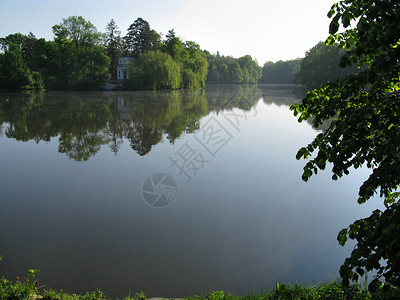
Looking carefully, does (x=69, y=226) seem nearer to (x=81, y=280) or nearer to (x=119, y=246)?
(x=119, y=246)

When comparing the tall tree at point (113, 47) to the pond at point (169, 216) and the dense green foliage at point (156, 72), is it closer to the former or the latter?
the dense green foliage at point (156, 72)

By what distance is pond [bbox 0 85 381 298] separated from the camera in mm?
4859

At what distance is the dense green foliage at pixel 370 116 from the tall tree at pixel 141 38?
7432cm

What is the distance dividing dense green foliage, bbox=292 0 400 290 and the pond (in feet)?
8.22

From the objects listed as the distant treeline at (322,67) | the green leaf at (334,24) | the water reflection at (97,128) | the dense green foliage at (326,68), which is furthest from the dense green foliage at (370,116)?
the dense green foliage at (326,68)

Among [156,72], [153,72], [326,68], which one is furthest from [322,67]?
[153,72]

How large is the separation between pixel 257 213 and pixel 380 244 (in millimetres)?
4884

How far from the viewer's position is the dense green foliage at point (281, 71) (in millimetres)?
133837

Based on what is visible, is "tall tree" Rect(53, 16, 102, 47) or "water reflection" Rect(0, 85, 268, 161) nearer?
"water reflection" Rect(0, 85, 268, 161)

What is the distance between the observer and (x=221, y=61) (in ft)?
403

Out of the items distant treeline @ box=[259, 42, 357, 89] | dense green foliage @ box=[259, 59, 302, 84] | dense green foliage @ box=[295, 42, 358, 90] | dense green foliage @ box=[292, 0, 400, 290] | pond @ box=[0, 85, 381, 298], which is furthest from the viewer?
dense green foliage @ box=[259, 59, 302, 84]

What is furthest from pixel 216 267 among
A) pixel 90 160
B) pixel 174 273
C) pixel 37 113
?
pixel 37 113

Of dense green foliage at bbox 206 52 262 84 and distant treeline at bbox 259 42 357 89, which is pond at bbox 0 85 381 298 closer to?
distant treeline at bbox 259 42 357 89

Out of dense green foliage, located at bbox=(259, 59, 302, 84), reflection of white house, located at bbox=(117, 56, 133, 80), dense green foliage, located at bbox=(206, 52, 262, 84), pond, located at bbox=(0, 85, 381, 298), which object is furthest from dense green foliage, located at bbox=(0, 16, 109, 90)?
dense green foliage, located at bbox=(259, 59, 302, 84)
